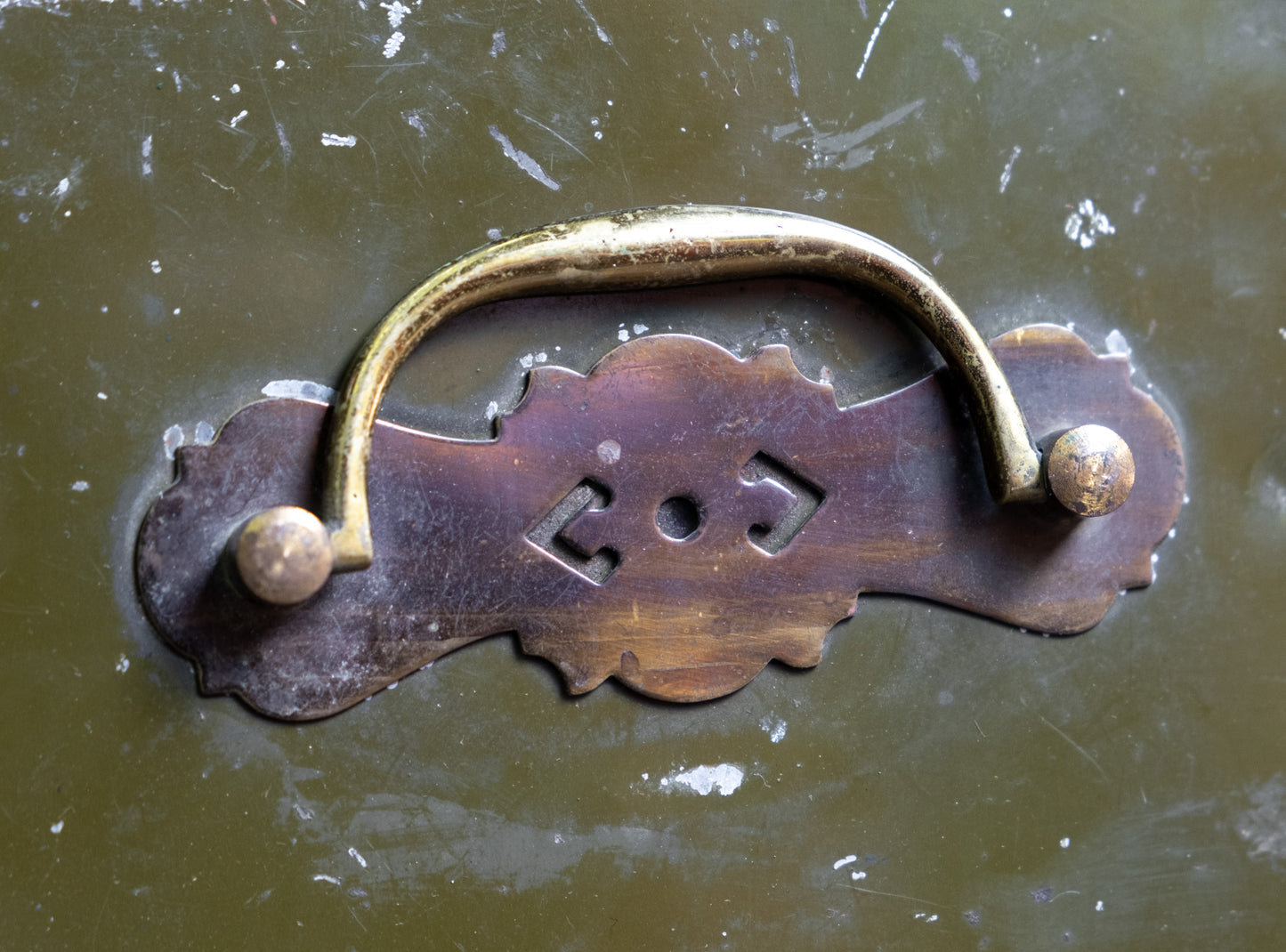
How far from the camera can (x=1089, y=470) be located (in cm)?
85

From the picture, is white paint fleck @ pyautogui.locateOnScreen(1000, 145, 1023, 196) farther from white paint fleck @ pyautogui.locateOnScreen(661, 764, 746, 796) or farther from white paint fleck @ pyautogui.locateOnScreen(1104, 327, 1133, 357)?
white paint fleck @ pyautogui.locateOnScreen(661, 764, 746, 796)

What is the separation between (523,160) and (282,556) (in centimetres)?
34

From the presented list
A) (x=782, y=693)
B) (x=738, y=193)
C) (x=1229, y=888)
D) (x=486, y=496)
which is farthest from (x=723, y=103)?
(x=1229, y=888)

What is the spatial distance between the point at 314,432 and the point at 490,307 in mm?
159

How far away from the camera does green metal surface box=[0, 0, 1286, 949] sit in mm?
754

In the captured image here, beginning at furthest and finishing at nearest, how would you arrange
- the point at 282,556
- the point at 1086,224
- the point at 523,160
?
the point at 1086,224
the point at 523,160
the point at 282,556

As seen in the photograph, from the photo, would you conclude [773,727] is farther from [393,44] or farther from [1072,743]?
[393,44]

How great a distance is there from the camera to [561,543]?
2.76 ft

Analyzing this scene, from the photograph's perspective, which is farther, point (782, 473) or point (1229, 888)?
point (1229, 888)

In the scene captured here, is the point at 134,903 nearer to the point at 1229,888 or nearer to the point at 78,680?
the point at 78,680

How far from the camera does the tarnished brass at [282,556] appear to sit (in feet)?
2.31

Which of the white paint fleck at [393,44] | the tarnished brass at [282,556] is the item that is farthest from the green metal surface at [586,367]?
the tarnished brass at [282,556]

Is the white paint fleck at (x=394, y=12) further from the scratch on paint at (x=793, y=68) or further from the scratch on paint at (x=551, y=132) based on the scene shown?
the scratch on paint at (x=793, y=68)

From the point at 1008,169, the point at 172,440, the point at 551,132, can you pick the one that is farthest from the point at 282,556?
the point at 1008,169
